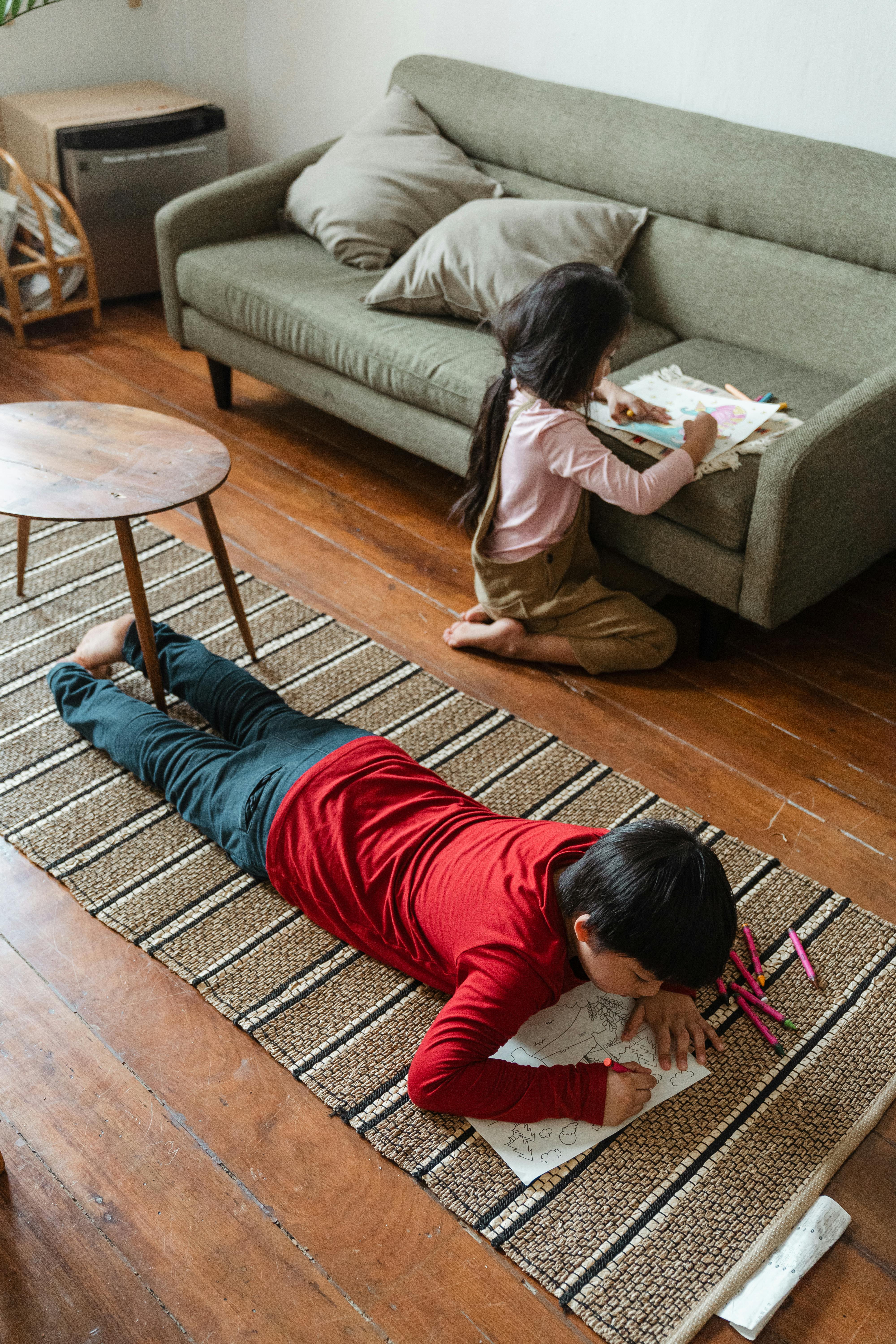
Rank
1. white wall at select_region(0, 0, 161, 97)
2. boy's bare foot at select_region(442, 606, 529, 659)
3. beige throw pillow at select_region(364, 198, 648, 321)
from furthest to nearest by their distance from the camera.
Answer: white wall at select_region(0, 0, 161, 97) → beige throw pillow at select_region(364, 198, 648, 321) → boy's bare foot at select_region(442, 606, 529, 659)

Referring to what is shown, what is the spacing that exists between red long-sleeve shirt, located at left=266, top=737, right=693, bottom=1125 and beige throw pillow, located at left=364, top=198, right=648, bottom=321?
124cm

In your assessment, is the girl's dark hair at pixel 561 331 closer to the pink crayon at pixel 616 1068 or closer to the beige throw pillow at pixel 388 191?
the beige throw pillow at pixel 388 191

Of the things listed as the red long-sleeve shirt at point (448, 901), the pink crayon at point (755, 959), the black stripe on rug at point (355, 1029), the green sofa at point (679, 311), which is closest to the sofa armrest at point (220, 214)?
the green sofa at point (679, 311)

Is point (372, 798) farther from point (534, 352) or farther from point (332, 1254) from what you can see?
point (534, 352)

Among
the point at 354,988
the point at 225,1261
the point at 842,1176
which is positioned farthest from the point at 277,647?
the point at 842,1176

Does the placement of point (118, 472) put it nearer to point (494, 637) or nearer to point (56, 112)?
point (494, 637)

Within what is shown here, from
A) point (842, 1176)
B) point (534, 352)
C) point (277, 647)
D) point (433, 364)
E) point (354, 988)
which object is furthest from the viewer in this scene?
point (433, 364)

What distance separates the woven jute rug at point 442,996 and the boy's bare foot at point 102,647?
7 centimetres

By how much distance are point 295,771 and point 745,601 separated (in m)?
0.88

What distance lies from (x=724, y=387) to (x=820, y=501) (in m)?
0.44

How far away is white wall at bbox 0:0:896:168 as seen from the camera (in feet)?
7.45

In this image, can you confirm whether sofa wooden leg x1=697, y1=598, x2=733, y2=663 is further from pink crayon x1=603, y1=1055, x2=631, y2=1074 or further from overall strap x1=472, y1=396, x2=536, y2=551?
pink crayon x1=603, y1=1055, x2=631, y2=1074

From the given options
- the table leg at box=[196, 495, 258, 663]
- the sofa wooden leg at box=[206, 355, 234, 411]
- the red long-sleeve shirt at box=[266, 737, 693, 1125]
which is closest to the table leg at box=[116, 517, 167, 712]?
the table leg at box=[196, 495, 258, 663]

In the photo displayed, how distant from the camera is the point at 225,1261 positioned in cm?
121
